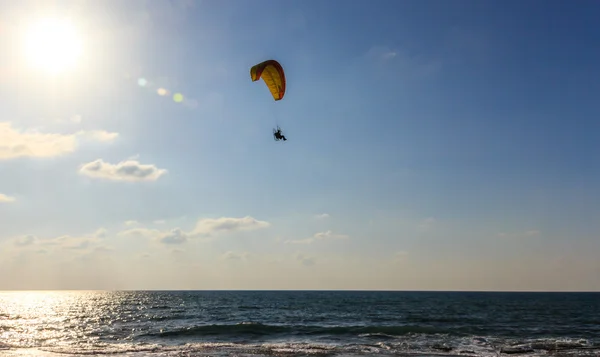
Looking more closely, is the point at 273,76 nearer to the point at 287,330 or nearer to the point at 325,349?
the point at 325,349

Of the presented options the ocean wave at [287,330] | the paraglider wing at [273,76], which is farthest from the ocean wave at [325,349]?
the paraglider wing at [273,76]

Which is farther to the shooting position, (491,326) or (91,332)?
(491,326)

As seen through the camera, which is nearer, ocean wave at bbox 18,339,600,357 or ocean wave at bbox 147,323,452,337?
ocean wave at bbox 18,339,600,357

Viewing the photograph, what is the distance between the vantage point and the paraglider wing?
27434mm

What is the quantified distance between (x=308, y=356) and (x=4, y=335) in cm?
2720

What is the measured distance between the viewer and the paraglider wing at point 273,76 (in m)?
27.4

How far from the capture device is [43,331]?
3934 centimetres

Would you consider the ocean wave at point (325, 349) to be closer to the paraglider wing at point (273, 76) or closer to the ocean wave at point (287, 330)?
the ocean wave at point (287, 330)

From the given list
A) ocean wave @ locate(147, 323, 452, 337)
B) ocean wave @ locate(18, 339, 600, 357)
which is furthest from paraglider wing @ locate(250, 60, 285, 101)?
ocean wave @ locate(147, 323, 452, 337)

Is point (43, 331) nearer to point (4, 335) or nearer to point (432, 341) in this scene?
point (4, 335)

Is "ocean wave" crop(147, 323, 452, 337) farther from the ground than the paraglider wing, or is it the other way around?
the paraglider wing

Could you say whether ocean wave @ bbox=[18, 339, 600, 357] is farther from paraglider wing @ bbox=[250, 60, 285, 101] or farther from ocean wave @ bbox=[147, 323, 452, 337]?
paraglider wing @ bbox=[250, 60, 285, 101]

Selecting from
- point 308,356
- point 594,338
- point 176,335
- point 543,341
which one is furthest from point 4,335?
point 594,338

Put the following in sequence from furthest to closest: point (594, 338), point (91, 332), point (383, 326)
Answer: point (383, 326)
point (91, 332)
point (594, 338)
